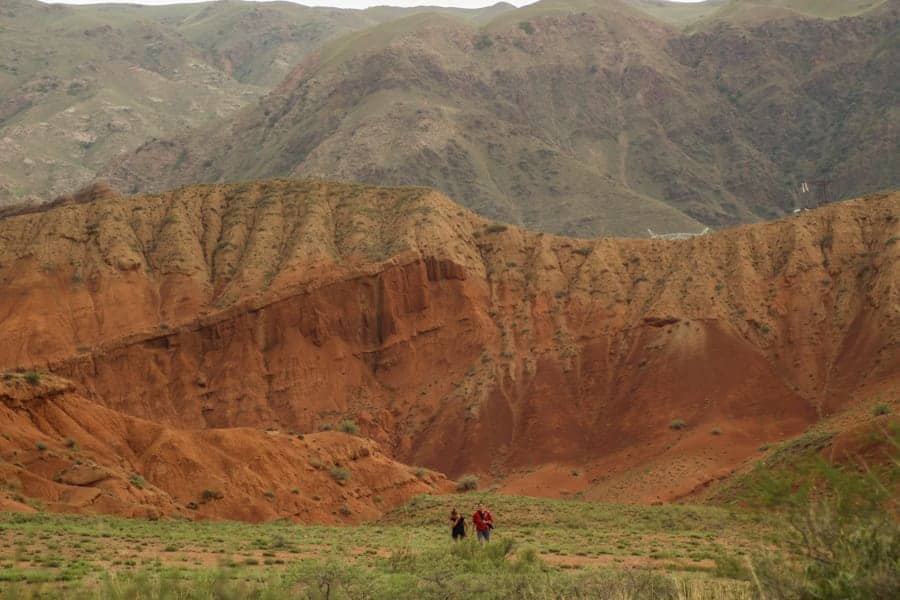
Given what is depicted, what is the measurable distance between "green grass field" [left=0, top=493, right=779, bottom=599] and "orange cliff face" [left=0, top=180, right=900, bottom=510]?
1731 centimetres

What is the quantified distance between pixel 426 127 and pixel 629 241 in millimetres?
63237

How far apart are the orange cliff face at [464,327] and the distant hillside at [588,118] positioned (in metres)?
47.6

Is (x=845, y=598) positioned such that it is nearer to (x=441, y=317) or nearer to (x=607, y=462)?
(x=607, y=462)

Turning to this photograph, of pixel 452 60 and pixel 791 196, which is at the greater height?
pixel 452 60

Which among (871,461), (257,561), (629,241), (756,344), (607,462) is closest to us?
(257,561)

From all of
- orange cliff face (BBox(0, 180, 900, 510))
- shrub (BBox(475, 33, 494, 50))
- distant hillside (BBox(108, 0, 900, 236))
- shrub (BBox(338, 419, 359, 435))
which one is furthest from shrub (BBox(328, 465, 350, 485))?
shrub (BBox(475, 33, 494, 50))

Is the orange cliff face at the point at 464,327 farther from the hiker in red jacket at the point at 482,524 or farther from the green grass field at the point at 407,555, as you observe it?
the hiker in red jacket at the point at 482,524

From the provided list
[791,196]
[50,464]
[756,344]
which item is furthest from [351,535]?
[791,196]

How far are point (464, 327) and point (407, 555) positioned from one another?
147 ft

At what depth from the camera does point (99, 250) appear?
73.9 meters

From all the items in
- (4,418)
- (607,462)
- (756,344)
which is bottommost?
(607,462)

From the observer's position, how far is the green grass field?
19.3 meters

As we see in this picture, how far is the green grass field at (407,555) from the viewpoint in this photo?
1933 cm

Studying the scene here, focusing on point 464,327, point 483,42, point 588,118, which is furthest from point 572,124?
point 464,327
